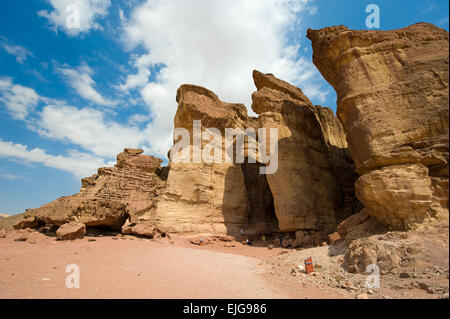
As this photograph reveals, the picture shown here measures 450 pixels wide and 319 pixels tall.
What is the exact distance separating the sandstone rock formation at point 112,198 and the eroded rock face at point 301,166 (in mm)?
7912

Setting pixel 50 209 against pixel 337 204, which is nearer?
pixel 50 209

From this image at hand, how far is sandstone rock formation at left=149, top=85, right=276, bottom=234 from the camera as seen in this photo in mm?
13914

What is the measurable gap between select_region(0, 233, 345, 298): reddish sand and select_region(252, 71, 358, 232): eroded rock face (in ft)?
17.4

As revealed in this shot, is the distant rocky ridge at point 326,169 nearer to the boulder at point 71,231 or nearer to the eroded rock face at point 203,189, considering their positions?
the eroded rock face at point 203,189

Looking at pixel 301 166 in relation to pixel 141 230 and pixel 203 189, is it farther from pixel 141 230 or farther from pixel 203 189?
pixel 141 230

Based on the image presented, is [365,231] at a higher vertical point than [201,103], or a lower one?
lower

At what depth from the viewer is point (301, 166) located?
498 inches

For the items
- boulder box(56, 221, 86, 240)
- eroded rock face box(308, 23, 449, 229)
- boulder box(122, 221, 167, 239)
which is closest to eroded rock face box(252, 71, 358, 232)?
eroded rock face box(308, 23, 449, 229)

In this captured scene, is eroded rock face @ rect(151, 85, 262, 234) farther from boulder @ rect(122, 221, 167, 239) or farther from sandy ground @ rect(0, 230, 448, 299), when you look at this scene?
sandy ground @ rect(0, 230, 448, 299)

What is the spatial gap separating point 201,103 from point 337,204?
10530 millimetres

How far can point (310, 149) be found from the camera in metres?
13.7

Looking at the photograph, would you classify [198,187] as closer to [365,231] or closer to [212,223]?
[212,223]

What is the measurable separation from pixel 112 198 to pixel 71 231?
17.0ft

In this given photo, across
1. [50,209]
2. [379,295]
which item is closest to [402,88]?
[379,295]
